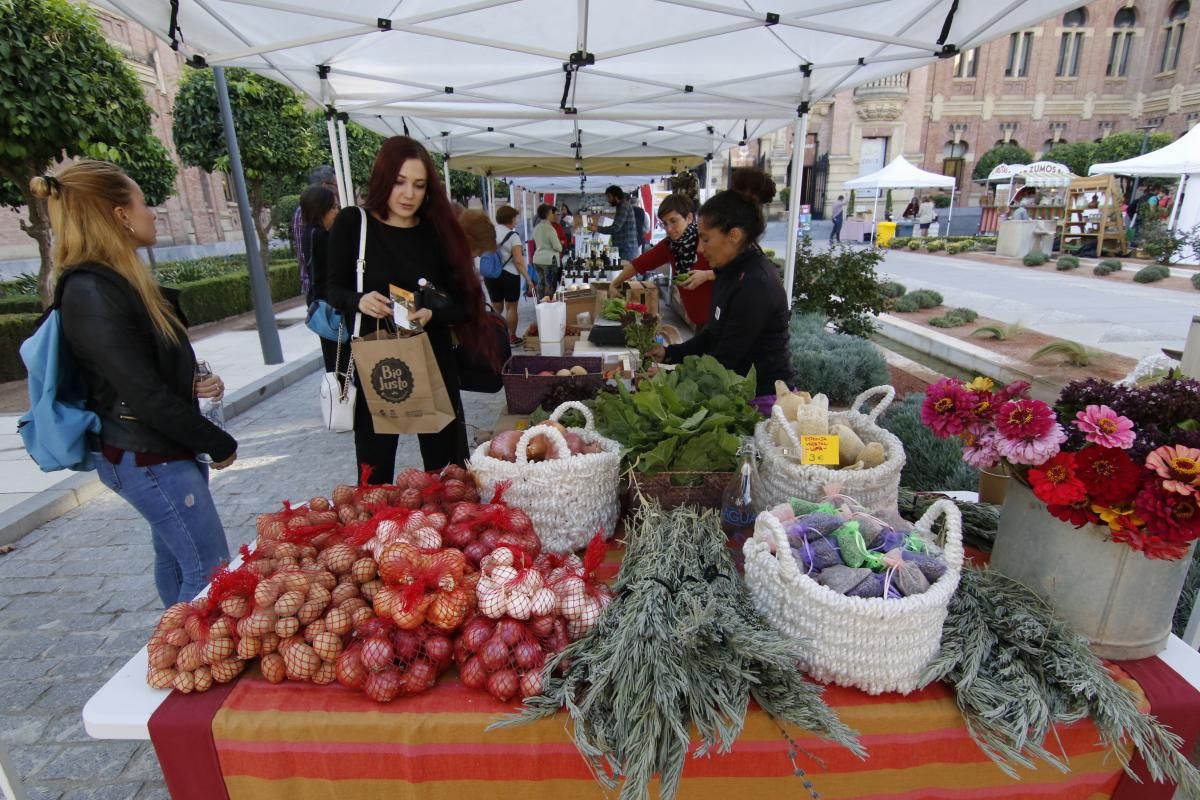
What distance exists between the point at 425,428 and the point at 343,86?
352 centimetres

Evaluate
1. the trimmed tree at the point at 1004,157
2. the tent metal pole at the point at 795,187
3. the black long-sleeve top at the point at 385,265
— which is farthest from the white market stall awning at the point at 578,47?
the trimmed tree at the point at 1004,157

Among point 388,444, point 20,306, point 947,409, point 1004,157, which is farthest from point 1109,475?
point 1004,157

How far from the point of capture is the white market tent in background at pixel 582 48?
3141mm

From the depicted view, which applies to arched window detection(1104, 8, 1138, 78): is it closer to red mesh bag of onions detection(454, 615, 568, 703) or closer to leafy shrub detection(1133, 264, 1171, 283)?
leafy shrub detection(1133, 264, 1171, 283)

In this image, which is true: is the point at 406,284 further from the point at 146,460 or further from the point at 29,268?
the point at 29,268

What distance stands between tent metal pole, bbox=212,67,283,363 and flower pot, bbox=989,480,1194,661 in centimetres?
684

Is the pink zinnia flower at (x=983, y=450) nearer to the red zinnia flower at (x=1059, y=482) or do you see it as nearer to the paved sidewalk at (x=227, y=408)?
the red zinnia flower at (x=1059, y=482)

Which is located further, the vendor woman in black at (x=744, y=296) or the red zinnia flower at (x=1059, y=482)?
the vendor woman in black at (x=744, y=296)

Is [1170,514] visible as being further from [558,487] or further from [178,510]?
[178,510]

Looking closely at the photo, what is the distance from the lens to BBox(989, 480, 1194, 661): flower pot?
1.17m

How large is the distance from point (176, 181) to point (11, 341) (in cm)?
1470

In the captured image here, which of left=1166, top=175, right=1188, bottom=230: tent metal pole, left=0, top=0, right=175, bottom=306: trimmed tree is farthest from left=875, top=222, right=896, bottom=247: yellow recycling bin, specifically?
left=0, top=0, right=175, bottom=306: trimmed tree

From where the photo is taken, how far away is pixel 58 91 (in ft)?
14.5

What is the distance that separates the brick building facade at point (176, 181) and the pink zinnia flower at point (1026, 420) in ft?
62.5
